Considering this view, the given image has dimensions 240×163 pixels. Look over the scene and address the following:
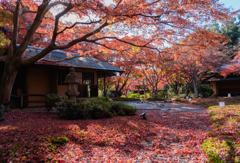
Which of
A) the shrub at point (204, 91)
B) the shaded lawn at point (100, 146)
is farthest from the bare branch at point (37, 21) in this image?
the shrub at point (204, 91)

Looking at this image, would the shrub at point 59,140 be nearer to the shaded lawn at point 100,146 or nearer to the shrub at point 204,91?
the shaded lawn at point 100,146

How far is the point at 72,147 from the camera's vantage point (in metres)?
3.36

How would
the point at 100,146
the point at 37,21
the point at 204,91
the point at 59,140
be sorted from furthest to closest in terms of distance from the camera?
the point at 204,91, the point at 37,21, the point at 100,146, the point at 59,140

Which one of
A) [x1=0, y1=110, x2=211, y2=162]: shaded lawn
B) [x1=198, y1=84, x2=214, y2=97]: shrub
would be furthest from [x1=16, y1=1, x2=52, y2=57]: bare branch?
[x1=198, y1=84, x2=214, y2=97]: shrub

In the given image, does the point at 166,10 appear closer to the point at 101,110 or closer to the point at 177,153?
the point at 101,110

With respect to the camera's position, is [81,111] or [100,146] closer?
[100,146]

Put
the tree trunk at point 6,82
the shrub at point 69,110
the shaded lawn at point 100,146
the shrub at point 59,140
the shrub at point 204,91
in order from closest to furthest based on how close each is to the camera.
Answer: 1. the shaded lawn at point 100,146
2. the shrub at point 59,140
3. the shrub at point 69,110
4. the tree trunk at point 6,82
5. the shrub at point 204,91

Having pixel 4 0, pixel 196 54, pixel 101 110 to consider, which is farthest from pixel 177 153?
pixel 4 0

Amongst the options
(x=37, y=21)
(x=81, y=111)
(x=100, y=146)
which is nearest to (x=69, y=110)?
(x=81, y=111)

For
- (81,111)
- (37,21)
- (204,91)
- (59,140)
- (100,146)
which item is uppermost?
(37,21)

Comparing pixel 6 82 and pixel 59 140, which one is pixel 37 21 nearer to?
pixel 6 82

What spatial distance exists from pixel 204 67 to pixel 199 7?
1034cm

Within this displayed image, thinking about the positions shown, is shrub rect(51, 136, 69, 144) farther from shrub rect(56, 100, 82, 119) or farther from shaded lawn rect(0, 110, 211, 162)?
shrub rect(56, 100, 82, 119)

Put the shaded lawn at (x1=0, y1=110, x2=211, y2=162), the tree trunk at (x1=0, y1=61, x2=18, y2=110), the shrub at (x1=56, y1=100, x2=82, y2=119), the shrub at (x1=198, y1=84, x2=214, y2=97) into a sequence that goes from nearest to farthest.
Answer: the shaded lawn at (x1=0, y1=110, x2=211, y2=162) → the shrub at (x1=56, y1=100, x2=82, y2=119) → the tree trunk at (x1=0, y1=61, x2=18, y2=110) → the shrub at (x1=198, y1=84, x2=214, y2=97)
